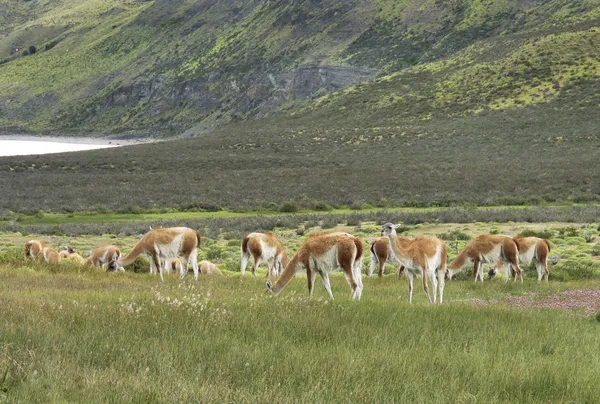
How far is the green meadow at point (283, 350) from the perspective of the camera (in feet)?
19.2

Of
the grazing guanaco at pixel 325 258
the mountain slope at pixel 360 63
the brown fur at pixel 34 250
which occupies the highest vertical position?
the mountain slope at pixel 360 63

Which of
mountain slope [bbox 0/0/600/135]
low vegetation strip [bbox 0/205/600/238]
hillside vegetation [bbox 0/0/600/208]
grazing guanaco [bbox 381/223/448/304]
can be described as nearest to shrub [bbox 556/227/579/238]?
low vegetation strip [bbox 0/205/600/238]

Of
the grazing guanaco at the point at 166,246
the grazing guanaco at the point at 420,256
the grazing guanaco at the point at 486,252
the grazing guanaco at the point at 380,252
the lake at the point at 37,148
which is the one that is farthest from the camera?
the lake at the point at 37,148

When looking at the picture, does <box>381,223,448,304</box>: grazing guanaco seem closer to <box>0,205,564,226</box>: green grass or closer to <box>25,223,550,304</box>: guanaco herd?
<box>25,223,550,304</box>: guanaco herd

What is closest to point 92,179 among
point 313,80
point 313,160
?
point 313,160

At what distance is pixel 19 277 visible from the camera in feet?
45.3

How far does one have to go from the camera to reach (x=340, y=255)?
448 inches

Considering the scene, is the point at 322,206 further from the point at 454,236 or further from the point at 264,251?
the point at 264,251

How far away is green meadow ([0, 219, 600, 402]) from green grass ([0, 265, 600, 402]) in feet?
0.07

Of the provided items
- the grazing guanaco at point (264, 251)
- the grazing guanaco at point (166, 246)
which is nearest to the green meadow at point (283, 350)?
the grazing guanaco at point (166, 246)

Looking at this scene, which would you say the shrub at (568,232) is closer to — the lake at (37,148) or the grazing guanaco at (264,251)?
the grazing guanaco at (264,251)

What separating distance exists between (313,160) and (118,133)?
11287 cm

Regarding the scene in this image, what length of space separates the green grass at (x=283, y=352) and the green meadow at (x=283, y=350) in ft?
0.07

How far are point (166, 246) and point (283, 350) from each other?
9.07m
